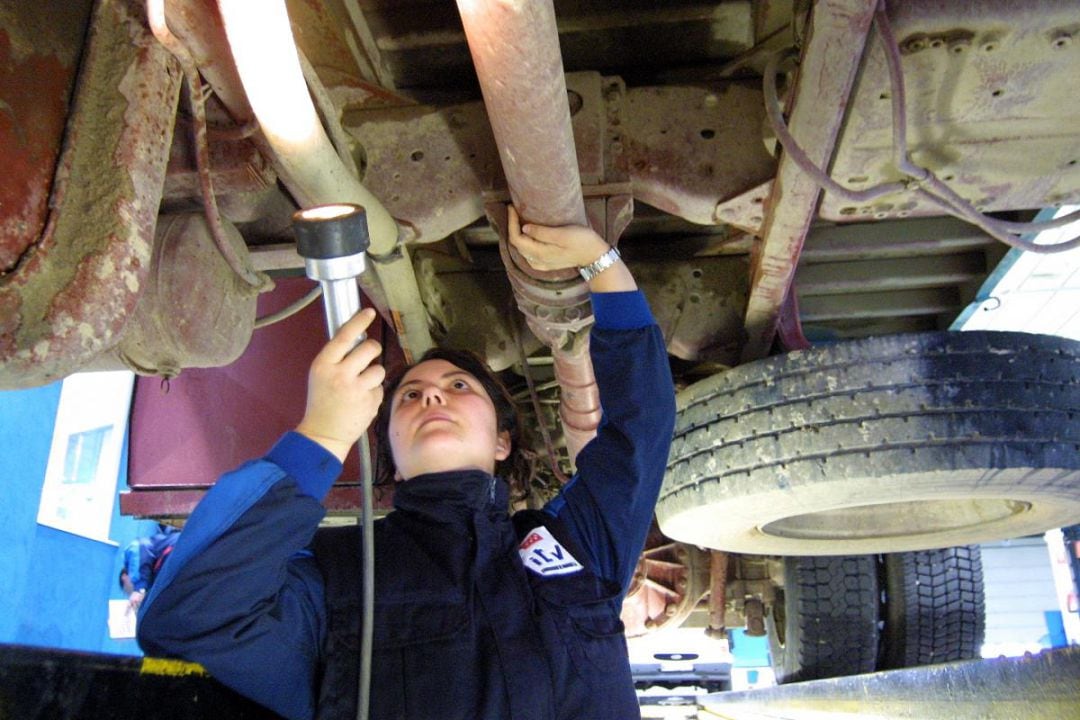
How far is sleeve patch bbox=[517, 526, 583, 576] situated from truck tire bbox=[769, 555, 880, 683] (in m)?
1.67

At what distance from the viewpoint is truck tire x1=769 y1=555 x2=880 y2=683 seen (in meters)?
2.55

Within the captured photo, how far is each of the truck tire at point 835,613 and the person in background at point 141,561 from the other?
4118 millimetres

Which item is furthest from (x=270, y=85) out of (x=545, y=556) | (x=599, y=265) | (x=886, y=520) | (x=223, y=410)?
(x=886, y=520)

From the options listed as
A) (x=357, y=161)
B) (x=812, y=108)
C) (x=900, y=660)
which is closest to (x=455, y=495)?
(x=357, y=161)

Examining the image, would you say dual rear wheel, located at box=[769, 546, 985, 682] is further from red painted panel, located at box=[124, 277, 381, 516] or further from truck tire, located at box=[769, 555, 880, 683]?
red painted panel, located at box=[124, 277, 381, 516]

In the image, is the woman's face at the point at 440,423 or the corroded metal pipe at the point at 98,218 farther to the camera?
the woman's face at the point at 440,423

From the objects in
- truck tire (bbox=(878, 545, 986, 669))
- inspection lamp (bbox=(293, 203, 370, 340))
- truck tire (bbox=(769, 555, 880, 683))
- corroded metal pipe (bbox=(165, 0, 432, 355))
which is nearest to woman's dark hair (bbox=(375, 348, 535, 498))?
corroded metal pipe (bbox=(165, 0, 432, 355))

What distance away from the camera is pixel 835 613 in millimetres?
2564

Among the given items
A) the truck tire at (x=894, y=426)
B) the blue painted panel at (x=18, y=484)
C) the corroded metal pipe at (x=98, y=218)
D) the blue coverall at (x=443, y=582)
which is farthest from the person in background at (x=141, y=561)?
the corroded metal pipe at (x=98, y=218)

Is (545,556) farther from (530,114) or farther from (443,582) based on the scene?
(530,114)

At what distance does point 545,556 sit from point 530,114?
0.62 m

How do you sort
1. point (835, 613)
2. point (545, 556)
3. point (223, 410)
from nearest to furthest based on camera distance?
1. point (545, 556)
2. point (223, 410)
3. point (835, 613)

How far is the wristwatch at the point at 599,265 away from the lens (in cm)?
125

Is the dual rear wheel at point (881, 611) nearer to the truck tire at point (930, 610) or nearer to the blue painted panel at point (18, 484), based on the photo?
the truck tire at point (930, 610)
